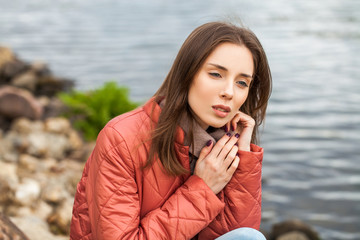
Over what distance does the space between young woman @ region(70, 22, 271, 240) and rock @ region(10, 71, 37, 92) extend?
874 centimetres

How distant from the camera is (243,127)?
2.91 m

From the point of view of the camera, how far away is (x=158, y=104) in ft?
8.63

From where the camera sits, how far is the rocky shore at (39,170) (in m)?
4.53

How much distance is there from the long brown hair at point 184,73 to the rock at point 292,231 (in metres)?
3.03

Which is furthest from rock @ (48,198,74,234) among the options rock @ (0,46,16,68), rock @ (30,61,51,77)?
rock @ (0,46,16,68)

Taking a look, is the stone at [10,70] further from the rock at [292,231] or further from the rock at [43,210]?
the rock at [292,231]

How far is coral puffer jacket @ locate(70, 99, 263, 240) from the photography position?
7.96ft

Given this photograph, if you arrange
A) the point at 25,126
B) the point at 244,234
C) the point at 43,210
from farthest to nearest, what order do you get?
the point at 25,126 < the point at 43,210 < the point at 244,234

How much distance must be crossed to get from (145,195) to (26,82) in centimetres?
910

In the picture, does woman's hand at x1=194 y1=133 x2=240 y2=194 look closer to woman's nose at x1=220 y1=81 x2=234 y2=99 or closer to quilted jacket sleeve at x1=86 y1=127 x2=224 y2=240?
quilted jacket sleeve at x1=86 y1=127 x2=224 y2=240

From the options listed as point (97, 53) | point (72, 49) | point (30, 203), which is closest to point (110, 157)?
point (30, 203)

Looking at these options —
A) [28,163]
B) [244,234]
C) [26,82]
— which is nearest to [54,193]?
[28,163]

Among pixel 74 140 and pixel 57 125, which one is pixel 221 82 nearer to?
pixel 74 140

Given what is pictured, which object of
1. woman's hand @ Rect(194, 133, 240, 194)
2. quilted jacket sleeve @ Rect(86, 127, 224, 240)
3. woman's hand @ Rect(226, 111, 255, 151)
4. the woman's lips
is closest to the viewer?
quilted jacket sleeve @ Rect(86, 127, 224, 240)
